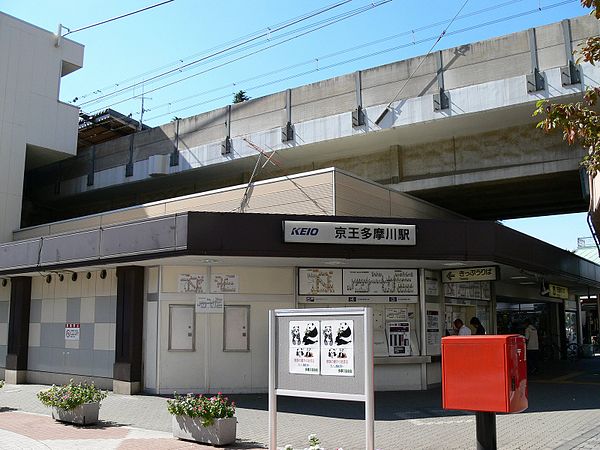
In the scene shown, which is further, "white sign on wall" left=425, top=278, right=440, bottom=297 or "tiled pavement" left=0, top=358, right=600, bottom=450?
"white sign on wall" left=425, top=278, right=440, bottom=297

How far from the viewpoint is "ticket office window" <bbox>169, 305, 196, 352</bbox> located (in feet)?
47.5

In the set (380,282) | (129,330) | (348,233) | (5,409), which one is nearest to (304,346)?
(348,233)

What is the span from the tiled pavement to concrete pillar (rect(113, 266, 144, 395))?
65 centimetres

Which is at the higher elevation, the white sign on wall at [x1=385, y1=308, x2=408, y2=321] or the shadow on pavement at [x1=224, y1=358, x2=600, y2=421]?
the white sign on wall at [x1=385, y1=308, x2=408, y2=321]

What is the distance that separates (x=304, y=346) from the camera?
7.42 m

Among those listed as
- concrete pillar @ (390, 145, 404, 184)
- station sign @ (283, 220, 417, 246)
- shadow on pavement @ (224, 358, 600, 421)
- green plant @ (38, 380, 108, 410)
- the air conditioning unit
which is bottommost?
shadow on pavement @ (224, 358, 600, 421)

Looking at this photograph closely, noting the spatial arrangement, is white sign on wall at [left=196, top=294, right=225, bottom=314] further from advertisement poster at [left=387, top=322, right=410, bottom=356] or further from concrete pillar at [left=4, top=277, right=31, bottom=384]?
concrete pillar at [left=4, top=277, right=31, bottom=384]

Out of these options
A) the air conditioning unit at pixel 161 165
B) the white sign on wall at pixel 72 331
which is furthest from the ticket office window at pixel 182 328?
the air conditioning unit at pixel 161 165

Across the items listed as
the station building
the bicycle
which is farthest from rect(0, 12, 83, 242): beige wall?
the bicycle

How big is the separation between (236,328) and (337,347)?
801 centimetres

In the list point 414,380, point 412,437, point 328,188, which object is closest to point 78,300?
point 328,188

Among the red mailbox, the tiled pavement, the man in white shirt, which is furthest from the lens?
the man in white shirt

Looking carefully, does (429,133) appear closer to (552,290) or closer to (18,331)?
(552,290)

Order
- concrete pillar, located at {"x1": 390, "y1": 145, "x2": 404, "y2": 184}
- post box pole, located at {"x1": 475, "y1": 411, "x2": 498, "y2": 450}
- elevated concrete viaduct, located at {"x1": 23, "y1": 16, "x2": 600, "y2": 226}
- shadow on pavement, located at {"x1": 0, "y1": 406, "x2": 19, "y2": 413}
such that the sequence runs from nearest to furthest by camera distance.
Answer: post box pole, located at {"x1": 475, "y1": 411, "x2": 498, "y2": 450}
shadow on pavement, located at {"x1": 0, "y1": 406, "x2": 19, "y2": 413}
elevated concrete viaduct, located at {"x1": 23, "y1": 16, "x2": 600, "y2": 226}
concrete pillar, located at {"x1": 390, "y1": 145, "x2": 404, "y2": 184}
